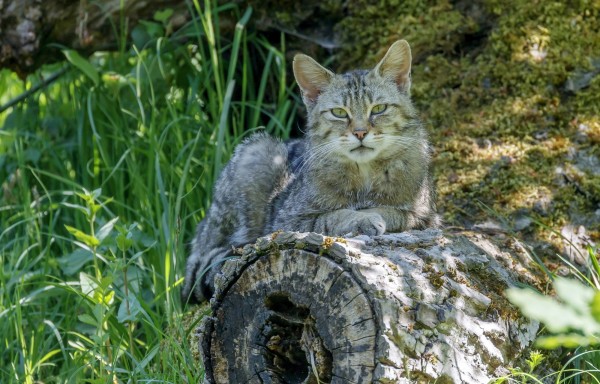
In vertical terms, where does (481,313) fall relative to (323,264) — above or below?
below

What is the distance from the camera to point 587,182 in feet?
13.4

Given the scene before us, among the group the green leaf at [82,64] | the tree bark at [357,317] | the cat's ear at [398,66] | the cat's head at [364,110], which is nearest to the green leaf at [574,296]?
the tree bark at [357,317]

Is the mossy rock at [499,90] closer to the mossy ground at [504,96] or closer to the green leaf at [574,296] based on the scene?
the mossy ground at [504,96]

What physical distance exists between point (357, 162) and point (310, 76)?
66 cm

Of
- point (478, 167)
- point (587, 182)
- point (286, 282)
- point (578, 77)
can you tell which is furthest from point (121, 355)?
point (578, 77)

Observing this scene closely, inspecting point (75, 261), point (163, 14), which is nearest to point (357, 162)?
point (75, 261)

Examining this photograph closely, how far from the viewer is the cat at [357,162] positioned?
382cm

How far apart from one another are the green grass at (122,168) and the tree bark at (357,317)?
841 mm

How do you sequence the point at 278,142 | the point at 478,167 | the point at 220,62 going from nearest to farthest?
the point at 478,167 < the point at 278,142 < the point at 220,62

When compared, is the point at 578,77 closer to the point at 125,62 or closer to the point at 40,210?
the point at 125,62

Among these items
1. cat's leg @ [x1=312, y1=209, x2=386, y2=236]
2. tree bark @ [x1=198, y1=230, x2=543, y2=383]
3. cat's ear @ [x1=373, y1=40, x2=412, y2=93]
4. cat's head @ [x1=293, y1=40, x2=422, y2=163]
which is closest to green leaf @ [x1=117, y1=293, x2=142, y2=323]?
tree bark @ [x1=198, y1=230, x2=543, y2=383]

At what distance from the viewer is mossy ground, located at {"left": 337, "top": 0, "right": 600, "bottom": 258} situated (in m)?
4.13

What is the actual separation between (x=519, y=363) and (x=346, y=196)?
1322 millimetres

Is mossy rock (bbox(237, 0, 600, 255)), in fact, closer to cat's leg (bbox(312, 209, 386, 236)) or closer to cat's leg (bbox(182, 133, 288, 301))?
cat's leg (bbox(312, 209, 386, 236))
